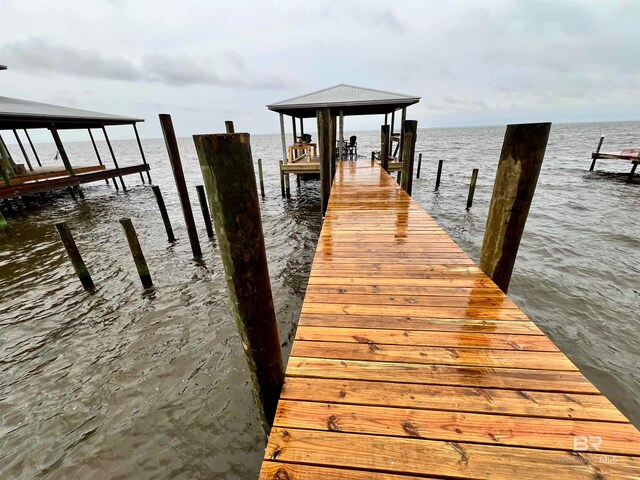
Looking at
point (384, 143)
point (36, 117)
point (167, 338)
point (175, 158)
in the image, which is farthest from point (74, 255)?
point (36, 117)

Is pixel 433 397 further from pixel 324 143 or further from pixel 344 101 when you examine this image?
pixel 344 101

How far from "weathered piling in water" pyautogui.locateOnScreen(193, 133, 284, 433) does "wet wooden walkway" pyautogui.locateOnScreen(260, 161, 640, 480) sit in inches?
10.3

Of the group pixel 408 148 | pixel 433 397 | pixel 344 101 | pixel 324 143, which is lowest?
pixel 433 397

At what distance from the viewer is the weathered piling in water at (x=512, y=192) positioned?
2.38 meters

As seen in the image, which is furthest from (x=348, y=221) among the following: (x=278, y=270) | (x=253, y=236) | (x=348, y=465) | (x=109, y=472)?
(x=109, y=472)

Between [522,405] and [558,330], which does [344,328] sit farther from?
[558,330]

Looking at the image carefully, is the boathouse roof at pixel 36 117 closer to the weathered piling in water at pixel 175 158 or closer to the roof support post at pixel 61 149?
the roof support post at pixel 61 149

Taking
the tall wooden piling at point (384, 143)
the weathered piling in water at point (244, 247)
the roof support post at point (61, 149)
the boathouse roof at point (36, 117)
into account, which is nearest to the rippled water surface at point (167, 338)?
the weathered piling in water at point (244, 247)

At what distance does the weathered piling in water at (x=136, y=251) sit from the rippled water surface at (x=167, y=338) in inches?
11.6

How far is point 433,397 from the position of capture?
1.67 m

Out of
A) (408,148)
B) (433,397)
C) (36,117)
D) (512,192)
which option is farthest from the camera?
(36,117)

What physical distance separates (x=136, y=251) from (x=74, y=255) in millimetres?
1192

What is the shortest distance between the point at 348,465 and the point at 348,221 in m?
4.03

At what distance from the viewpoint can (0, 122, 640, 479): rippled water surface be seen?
2.91m
